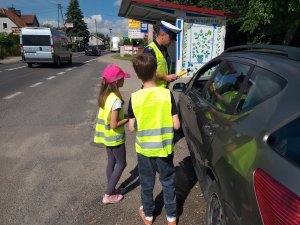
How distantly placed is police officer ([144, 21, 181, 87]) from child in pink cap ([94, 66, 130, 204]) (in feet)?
2.70

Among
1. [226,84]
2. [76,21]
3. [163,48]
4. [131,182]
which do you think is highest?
[76,21]

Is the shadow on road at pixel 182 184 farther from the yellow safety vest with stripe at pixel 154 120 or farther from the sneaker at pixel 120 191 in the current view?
the yellow safety vest with stripe at pixel 154 120

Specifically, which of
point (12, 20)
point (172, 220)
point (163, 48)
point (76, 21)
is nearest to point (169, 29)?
point (163, 48)

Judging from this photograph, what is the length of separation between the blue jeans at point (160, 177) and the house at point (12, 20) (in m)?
73.9

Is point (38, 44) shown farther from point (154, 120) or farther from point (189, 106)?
point (154, 120)

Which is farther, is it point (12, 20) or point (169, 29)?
point (12, 20)

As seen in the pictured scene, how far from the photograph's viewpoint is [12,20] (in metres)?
74.9

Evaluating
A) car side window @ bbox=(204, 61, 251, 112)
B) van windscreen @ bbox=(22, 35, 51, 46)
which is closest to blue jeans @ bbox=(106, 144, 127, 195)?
car side window @ bbox=(204, 61, 251, 112)

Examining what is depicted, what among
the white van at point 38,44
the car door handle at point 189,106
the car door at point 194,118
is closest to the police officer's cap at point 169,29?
the car door at point 194,118

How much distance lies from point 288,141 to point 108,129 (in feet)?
6.60

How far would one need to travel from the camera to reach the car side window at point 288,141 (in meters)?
1.64

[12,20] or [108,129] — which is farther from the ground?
[12,20]

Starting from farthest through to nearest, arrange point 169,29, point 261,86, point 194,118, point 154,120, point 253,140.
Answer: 1. point 169,29
2. point 194,118
3. point 154,120
4. point 261,86
5. point 253,140

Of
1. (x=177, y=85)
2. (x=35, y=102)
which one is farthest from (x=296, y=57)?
(x=35, y=102)
